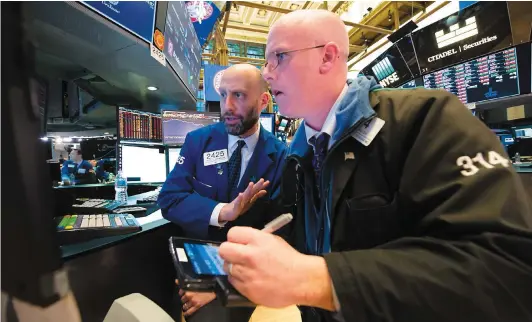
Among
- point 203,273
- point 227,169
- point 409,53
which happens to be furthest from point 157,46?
point 409,53

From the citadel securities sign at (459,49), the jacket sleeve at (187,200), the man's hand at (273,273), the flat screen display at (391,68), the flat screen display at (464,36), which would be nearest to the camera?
the man's hand at (273,273)

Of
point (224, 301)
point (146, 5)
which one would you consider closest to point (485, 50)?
point (146, 5)

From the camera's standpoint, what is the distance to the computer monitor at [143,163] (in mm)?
2627

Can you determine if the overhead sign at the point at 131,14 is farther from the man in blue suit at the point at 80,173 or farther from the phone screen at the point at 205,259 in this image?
the man in blue suit at the point at 80,173

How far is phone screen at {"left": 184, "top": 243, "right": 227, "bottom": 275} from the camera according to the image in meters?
0.60

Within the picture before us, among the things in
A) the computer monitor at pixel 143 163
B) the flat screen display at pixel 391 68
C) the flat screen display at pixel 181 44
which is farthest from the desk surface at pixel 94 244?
the flat screen display at pixel 391 68

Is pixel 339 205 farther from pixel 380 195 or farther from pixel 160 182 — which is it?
pixel 160 182

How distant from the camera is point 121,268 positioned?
1.29m

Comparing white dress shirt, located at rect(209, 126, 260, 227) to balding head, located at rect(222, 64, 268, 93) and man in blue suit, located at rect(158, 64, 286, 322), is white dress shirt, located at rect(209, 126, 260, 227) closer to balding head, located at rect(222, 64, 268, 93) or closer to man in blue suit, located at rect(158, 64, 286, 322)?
man in blue suit, located at rect(158, 64, 286, 322)

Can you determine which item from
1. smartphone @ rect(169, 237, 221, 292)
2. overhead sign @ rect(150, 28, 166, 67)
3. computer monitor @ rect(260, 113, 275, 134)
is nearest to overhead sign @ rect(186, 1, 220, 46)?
computer monitor @ rect(260, 113, 275, 134)

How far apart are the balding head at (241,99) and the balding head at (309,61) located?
60cm

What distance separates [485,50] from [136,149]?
349 cm

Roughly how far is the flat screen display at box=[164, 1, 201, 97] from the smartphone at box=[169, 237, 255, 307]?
64.5 inches

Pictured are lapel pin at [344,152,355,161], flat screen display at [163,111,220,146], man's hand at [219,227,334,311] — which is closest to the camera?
man's hand at [219,227,334,311]
